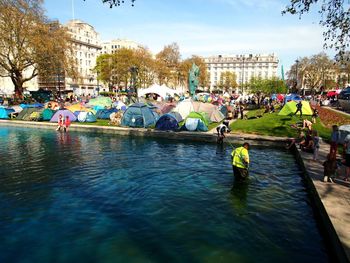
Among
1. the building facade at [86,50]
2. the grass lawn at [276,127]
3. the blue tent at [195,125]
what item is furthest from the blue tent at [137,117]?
the building facade at [86,50]

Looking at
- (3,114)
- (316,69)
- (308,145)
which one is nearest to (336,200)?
(308,145)

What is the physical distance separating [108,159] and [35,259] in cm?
933

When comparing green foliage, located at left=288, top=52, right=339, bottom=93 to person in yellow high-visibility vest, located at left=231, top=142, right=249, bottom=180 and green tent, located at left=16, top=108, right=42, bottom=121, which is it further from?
person in yellow high-visibility vest, located at left=231, top=142, right=249, bottom=180

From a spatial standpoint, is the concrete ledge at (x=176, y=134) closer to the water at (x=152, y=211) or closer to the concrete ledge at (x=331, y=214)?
the water at (x=152, y=211)

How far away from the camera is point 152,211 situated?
9.57 meters

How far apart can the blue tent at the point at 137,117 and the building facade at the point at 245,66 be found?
14487 cm

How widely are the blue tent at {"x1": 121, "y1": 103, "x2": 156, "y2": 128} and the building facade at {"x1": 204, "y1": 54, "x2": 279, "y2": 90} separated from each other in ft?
475

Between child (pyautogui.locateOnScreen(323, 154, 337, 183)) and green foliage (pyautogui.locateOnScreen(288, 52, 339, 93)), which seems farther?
green foliage (pyautogui.locateOnScreen(288, 52, 339, 93))

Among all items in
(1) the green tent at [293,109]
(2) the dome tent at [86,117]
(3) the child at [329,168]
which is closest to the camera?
(3) the child at [329,168]

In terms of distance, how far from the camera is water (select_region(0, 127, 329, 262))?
7.34 metres

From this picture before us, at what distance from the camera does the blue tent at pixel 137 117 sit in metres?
26.0

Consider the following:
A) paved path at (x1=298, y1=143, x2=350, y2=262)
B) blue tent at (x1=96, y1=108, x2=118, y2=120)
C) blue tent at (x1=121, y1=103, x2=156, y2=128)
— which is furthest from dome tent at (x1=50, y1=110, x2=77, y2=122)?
paved path at (x1=298, y1=143, x2=350, y2=262)

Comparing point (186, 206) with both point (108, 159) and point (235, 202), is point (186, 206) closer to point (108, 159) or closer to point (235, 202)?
point (235, 202)

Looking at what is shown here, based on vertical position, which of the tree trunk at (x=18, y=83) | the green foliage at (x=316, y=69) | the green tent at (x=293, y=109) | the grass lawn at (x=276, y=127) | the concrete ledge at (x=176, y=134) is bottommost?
the concrete ledge at (x=176, y=134)
